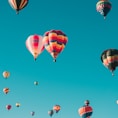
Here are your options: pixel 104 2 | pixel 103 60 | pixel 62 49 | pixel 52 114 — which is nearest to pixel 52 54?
pixel 62 49

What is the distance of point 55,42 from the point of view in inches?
2000

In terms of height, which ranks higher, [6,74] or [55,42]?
[6,74]

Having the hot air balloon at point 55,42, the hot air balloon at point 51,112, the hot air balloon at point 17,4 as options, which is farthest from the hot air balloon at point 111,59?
the hot air balloon at point 51,112

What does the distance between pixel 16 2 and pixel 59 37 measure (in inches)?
248

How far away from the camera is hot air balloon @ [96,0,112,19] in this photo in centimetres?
5256

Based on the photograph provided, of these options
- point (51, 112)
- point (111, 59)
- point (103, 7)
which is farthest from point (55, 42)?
point (51, 112)

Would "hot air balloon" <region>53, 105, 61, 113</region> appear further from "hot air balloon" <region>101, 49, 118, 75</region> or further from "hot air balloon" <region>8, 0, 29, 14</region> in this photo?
"hot air balloon" <region>8, 0, 29, 14</region>

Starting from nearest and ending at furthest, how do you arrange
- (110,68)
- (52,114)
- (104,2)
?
(110,68) < (104,2) < (52,114)

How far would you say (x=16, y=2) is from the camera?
50.9 m

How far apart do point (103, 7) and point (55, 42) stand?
24.0ft

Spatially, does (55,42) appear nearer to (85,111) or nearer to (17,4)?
(17,4)

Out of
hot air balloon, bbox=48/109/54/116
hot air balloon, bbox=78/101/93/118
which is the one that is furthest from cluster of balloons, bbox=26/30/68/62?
hot air balloon, bbox=48/109/54/116

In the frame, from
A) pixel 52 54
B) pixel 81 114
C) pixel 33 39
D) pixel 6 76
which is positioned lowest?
pixel 81 114

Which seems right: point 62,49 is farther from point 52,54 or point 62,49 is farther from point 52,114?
point 52,114
